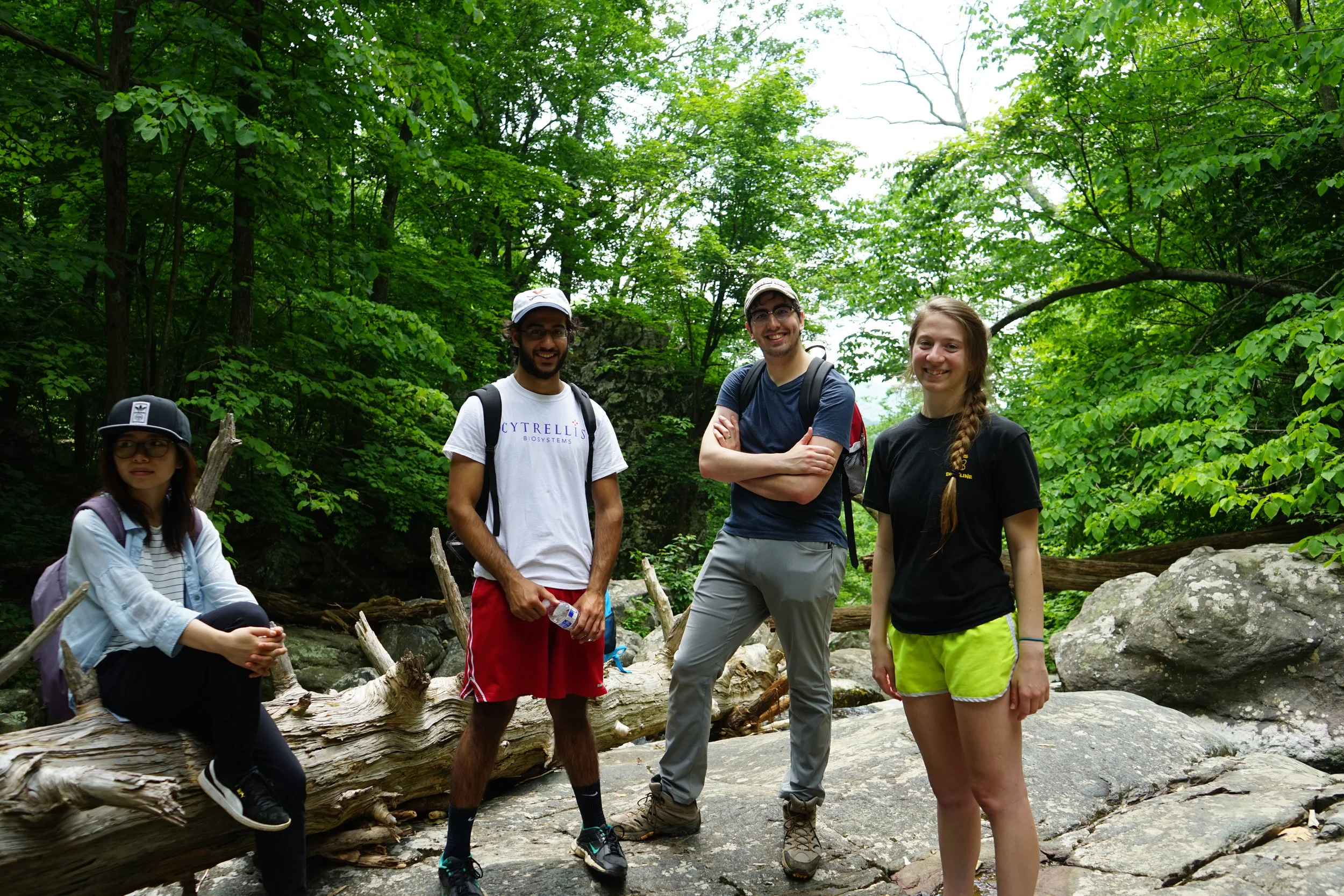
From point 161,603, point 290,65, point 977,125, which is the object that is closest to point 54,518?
point 290,65

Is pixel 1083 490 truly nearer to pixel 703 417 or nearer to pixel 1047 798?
pixel 1047 798

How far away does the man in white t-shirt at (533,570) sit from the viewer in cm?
305

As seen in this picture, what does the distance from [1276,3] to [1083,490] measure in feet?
17.5

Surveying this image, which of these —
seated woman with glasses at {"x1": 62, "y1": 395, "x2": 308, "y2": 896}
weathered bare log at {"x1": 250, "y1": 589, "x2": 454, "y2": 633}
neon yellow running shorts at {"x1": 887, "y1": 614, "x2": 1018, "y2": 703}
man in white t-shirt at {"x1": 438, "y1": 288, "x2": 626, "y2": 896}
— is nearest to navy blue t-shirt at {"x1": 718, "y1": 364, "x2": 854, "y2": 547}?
man in white t-shirt at {"x1": 438, "y1": 288, "x2": 626, "y2": 896}

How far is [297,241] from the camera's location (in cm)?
865

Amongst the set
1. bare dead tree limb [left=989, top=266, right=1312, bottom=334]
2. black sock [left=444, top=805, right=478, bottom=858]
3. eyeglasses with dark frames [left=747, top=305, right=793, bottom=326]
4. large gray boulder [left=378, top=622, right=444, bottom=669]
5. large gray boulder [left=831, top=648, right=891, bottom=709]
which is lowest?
large gray boulder [left=378, top=622, right=444, bottom=669]

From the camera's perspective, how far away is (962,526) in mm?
2553

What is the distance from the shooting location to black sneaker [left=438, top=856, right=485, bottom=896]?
3.00 metres

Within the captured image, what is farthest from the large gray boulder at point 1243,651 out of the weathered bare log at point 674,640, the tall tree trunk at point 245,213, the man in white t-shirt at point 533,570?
the tall tree trunk at point 245,213

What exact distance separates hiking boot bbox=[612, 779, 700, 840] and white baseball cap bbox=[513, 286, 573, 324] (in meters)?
1.94

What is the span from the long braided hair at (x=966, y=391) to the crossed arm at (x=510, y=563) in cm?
113

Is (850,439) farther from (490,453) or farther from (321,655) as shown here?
(321,655)

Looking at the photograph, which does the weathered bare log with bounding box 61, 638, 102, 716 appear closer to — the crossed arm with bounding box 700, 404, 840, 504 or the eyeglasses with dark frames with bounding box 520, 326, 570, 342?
the eyeglasses with dark frames with bounding box 520, 326, 570, 342

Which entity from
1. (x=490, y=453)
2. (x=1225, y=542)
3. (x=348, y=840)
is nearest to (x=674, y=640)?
(x=348, y=840)
